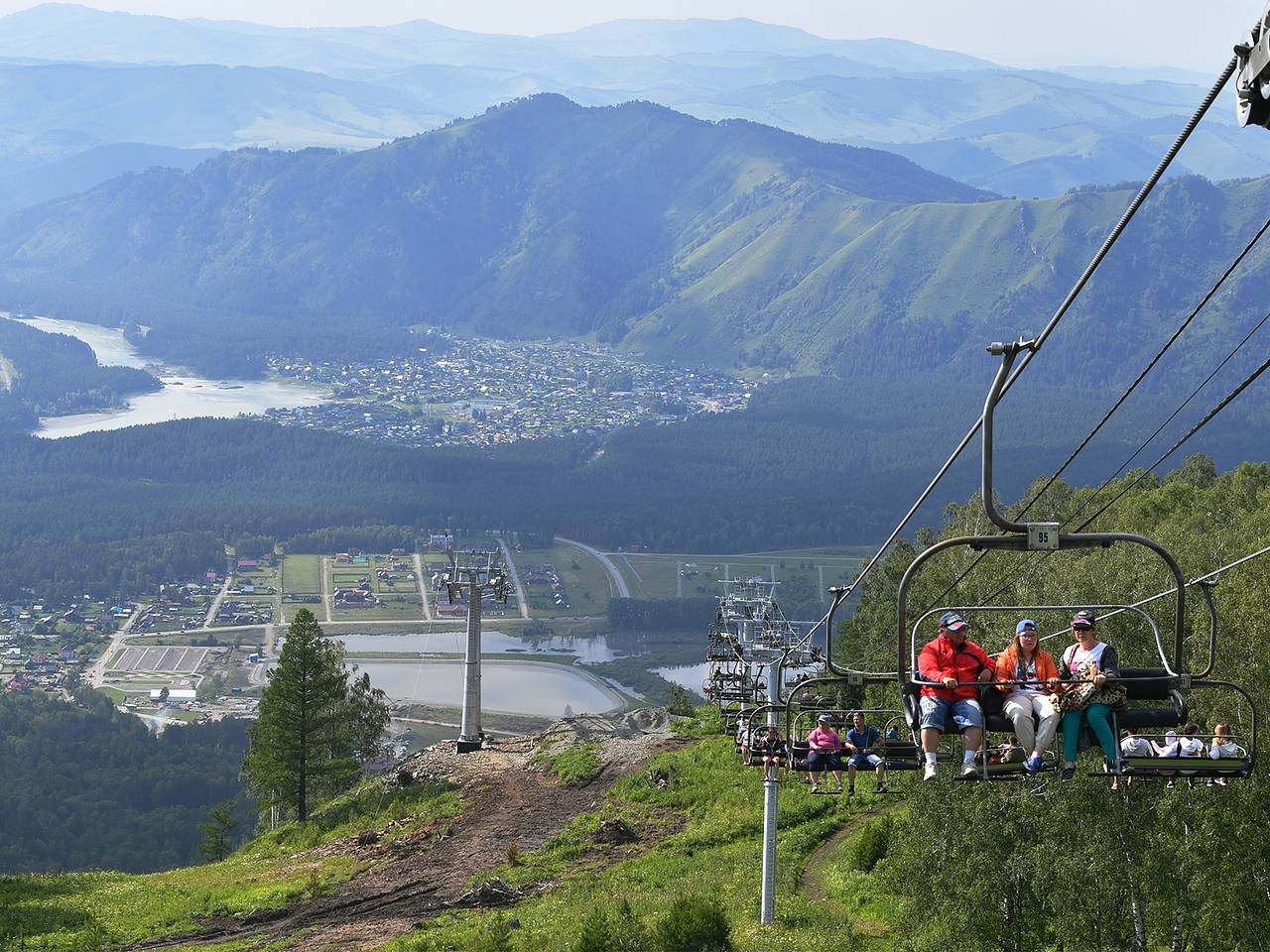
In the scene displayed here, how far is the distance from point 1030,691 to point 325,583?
149963 millimetres

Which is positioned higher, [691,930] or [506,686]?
[506,686]

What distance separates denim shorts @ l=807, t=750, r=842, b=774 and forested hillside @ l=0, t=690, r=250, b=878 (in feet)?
181

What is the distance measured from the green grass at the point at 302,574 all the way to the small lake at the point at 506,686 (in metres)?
34.3

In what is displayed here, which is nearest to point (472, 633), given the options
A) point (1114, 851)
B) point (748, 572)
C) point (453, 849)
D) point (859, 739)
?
point (453, 849)

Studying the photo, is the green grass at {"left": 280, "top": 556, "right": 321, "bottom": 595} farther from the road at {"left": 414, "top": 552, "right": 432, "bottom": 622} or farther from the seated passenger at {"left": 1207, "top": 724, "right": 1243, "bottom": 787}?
the seated passenger at {"left": 1207, "top": 724, "right": 1243, "bottom": 787}

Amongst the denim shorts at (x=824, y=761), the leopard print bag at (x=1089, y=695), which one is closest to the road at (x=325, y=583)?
the denim shorts at (x=824, y=761)

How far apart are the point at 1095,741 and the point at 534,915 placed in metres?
18.0

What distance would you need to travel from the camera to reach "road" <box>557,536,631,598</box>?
512 ft

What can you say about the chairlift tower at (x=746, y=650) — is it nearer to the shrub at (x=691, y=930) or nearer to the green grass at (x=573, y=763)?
the green grass at (x=573, y=763)

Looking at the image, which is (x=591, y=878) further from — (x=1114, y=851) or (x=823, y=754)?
(x=823, y=754)

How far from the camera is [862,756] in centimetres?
1956

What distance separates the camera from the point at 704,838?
36.8 meters

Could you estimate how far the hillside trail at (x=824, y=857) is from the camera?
110 feet

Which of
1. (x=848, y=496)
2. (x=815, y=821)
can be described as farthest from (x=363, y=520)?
(x=815, y=821)
